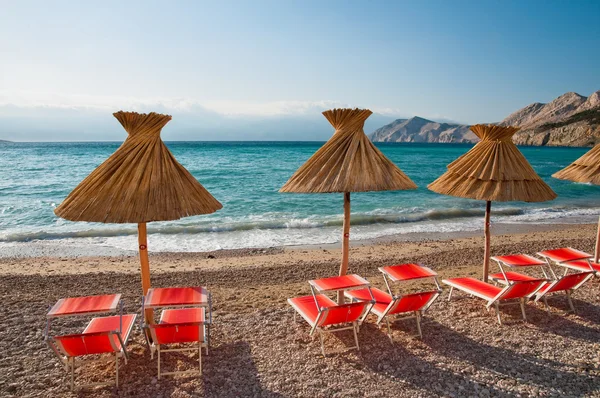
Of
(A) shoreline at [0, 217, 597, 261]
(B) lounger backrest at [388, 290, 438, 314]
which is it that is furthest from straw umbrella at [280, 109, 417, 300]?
(A) shoreline at [0, 217, 597, 261]

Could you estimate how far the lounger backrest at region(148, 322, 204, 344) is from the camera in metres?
3.82

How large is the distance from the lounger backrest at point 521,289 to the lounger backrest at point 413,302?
3.80 ft

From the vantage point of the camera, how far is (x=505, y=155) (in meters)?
6.01

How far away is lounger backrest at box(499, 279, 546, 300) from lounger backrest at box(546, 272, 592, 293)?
341 mm

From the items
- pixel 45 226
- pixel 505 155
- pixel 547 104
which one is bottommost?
pixel 45 226

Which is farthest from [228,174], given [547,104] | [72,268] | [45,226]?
[547,104]

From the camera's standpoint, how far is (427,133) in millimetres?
188375

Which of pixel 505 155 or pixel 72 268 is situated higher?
pixel 505 155

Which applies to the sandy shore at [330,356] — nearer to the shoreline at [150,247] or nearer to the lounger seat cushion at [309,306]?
the lounger seat cushion at [309,306]

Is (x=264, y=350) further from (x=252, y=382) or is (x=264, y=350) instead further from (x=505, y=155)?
(x=505, y=155)

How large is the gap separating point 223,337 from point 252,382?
3.69ft

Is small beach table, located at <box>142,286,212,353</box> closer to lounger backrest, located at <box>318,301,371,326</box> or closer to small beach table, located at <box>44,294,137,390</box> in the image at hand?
small beach table, located at <box>44,294,137,390</box>

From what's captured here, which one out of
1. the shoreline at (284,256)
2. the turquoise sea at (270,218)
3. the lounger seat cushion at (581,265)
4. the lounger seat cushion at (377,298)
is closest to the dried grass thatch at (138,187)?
the lounger seat cushion at (377,298)

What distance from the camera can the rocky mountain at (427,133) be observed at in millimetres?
175875
